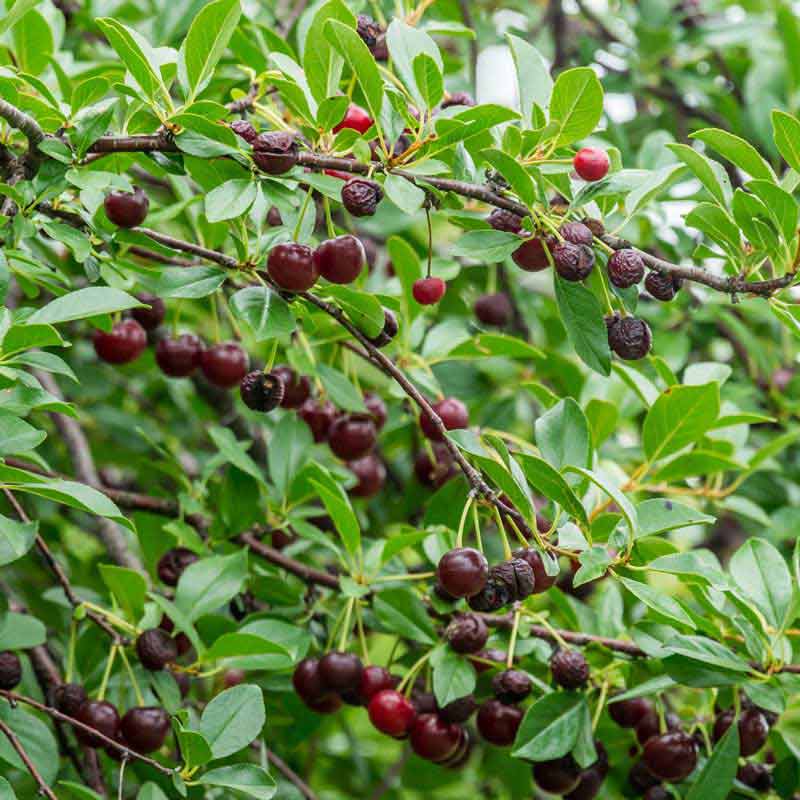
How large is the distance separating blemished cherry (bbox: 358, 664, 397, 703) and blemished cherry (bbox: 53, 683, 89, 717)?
330 millimetres

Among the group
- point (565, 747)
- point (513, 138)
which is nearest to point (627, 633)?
point (565, 747)

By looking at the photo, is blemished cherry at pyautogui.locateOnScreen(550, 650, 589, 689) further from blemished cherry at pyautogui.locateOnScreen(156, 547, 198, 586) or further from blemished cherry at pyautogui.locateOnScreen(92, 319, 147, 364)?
blemished cherry at pyautogui.locateOnScreen(92, 319, 147, 364)

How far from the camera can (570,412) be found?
1.31 meters

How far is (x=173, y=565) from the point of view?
1.62m

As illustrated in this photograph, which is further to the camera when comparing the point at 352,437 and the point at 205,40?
the point at 352,437

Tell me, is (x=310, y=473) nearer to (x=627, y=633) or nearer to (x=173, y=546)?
(x=173, y=546)

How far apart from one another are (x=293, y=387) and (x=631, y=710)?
2.01ft

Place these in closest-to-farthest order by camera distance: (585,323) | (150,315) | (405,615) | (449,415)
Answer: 1. (585,323)
2. (405,615)
3. (449,415)
4. (150,315)

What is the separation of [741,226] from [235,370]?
2.33ft

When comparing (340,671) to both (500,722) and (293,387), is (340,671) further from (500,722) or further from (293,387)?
(293,387)

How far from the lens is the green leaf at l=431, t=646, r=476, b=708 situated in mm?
1374

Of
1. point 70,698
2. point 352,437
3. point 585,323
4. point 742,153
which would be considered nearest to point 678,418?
point 585,323

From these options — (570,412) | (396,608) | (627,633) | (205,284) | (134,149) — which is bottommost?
(627,633)

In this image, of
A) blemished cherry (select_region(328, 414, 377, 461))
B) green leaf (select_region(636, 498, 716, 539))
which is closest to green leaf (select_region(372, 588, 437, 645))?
blemished cherry (select_region(328, 414, 377, 461))
